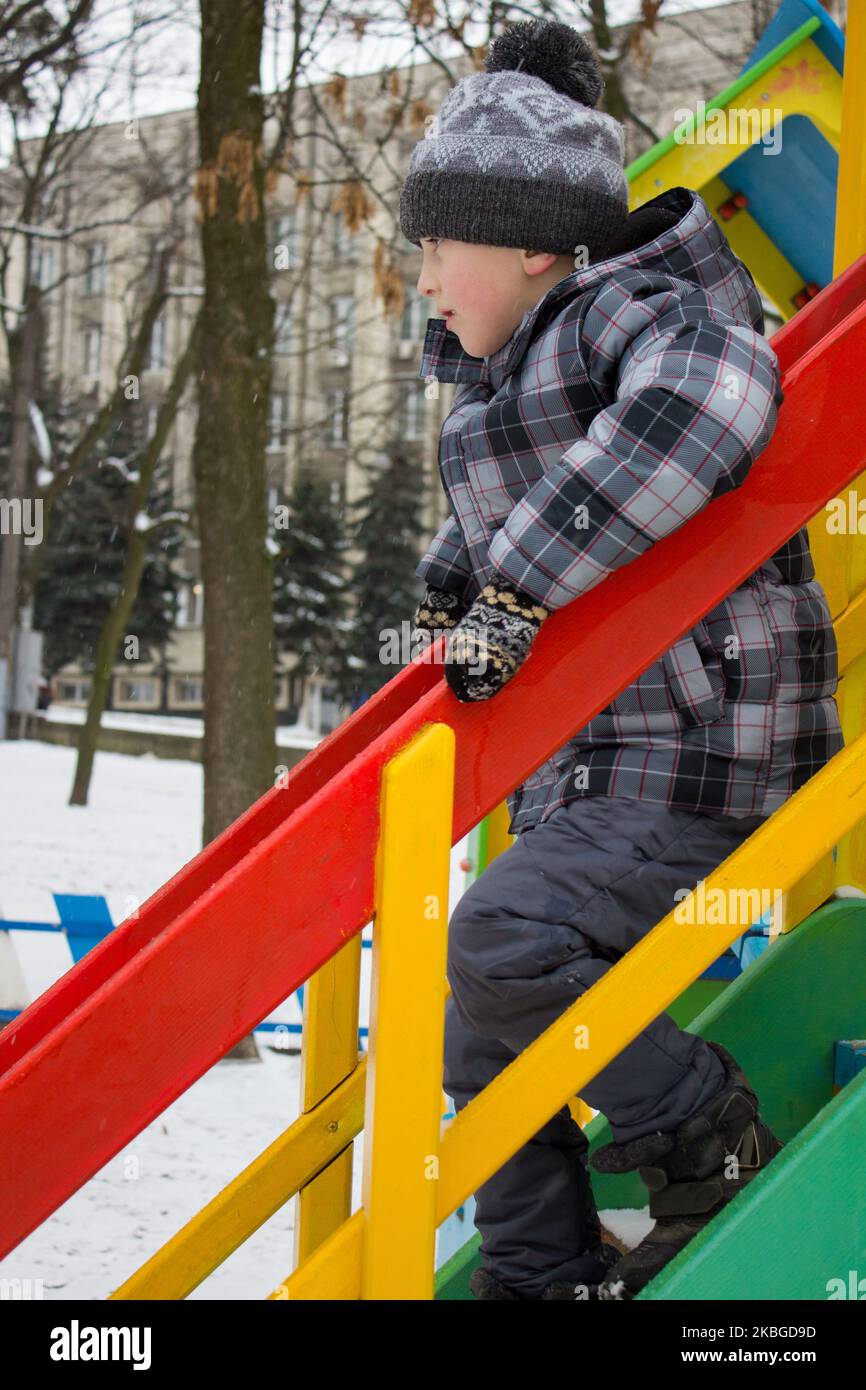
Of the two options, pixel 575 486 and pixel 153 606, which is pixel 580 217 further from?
pixel 153 606

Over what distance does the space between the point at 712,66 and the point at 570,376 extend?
25626 mm

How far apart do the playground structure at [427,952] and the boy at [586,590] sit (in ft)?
0.23

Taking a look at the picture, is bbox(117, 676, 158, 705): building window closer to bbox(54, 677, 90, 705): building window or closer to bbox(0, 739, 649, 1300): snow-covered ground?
bbox(54, 677, 90, 705): building window

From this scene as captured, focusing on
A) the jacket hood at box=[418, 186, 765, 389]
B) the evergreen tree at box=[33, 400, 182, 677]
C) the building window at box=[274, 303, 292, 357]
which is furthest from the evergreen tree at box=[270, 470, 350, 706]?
the jacket hood at box=[418, 186, 765, 389]

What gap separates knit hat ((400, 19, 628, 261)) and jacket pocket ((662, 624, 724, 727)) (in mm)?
554

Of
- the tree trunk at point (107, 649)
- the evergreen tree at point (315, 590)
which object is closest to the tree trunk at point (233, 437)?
the tree trunk at point (107, 649)

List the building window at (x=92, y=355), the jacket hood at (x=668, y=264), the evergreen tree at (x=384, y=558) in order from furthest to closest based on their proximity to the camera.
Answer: the building window at (x=92, y=355) < the evergreen tree at (x=384, y=558) < the jacket hood at (x=668, y=264)

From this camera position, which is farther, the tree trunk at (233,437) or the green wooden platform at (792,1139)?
the tree trunk at (233,437)

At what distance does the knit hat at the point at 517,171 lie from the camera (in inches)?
73.7

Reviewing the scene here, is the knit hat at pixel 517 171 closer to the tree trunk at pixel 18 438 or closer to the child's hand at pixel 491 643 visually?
the child's hand at pixel 491 643

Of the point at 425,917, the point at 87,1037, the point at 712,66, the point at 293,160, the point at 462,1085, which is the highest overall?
the point at 712,66

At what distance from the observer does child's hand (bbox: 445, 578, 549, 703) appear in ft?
4.52

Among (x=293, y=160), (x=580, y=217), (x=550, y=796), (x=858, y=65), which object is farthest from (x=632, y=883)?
(x=293, y=160)

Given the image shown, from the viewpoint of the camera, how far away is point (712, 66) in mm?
24828
